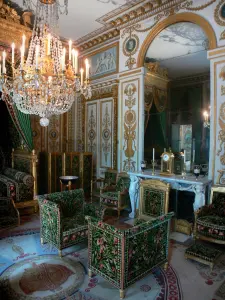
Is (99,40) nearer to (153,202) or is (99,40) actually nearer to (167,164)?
(167,164)

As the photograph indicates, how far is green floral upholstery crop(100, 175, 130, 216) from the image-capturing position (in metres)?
4.55

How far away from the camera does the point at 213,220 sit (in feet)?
10.5

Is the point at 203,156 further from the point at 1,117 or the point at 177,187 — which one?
the point at 1,117

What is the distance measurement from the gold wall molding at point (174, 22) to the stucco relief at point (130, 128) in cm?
56

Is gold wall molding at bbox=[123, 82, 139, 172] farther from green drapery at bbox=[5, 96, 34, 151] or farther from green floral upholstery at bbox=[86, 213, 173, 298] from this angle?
green floral upholstery at bbox=[86, 213, 173, 298]

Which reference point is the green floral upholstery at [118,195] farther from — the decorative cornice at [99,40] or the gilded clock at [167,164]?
the decorative cornice at [99,40]

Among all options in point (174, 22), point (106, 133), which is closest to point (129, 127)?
point (106, 133)

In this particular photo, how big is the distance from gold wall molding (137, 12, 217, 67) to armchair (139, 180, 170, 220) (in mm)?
2331

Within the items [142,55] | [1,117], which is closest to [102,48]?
[142,55]

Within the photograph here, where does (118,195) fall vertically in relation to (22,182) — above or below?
below

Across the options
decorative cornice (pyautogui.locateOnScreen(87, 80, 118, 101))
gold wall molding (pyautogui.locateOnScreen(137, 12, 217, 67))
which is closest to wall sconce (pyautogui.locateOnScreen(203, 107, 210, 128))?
gold wall molding (pyautogui.locateOnScreen(137, 12, 217, 67))

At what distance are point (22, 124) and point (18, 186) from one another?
1.31 meters

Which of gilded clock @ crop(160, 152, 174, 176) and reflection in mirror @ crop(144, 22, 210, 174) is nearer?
gilded clock @ crop(160, 152, 174, 176)

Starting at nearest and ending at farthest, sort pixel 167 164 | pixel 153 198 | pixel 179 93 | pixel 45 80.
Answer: pixel 45 80, pixel 153 198, pixel 167 164, pixel 179 93
